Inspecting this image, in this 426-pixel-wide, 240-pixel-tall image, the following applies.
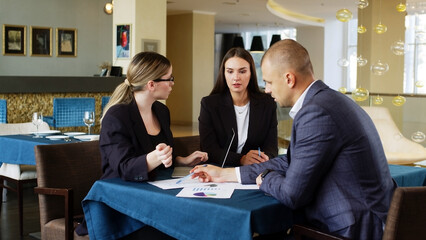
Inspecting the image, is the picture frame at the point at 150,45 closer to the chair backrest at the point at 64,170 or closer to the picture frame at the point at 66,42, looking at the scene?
the picture frame at the point at 66,42

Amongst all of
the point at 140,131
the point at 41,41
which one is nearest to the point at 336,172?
the point at 140,131

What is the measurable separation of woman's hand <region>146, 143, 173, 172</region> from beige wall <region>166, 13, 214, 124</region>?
1323 cm

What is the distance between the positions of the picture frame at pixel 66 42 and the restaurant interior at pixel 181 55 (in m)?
0.02

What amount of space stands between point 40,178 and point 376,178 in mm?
1737

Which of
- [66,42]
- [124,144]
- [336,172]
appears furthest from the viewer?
[66,42]

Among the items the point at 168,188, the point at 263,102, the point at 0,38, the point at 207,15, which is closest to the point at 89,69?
the point at 0,38

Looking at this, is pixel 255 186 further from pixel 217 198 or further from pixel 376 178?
pixel 376 178

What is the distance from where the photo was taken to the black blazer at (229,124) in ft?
11.4

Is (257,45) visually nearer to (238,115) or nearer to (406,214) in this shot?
(238,115)

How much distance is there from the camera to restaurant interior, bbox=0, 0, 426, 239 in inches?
272

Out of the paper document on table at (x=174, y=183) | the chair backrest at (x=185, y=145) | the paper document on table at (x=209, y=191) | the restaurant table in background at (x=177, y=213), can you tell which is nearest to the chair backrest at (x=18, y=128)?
the chair backrest at (x=185, y=145)

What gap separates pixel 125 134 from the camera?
2.73m

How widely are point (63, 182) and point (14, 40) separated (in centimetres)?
1040

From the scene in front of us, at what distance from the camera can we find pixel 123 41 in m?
10.0
